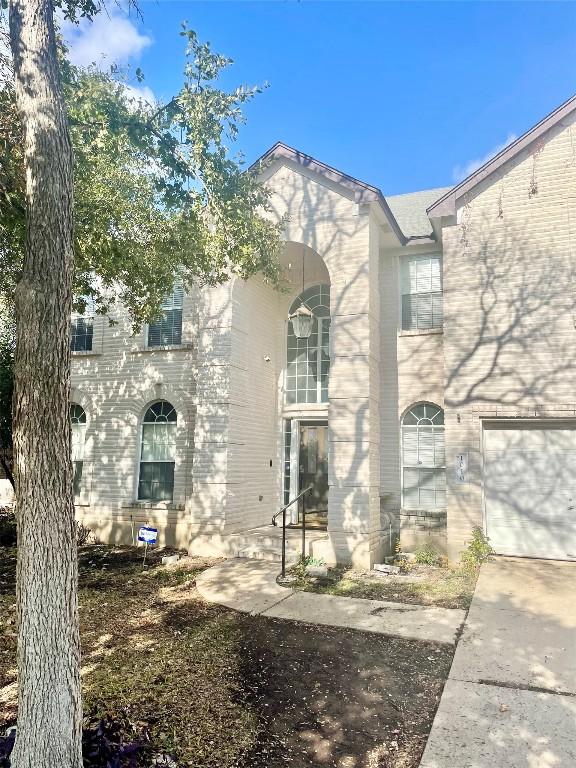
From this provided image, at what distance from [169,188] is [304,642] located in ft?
19.2

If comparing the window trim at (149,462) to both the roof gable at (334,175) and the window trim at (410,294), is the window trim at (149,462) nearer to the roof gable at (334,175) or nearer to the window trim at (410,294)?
the window trim at (410,294)

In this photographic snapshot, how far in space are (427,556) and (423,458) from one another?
6.67ft

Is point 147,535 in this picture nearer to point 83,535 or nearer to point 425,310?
point 83,535

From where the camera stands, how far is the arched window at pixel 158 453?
12219mm

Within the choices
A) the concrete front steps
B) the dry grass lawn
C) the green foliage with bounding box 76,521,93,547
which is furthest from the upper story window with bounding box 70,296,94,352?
the dry grass lawn

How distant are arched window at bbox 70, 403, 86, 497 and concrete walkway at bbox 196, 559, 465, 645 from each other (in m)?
5.84

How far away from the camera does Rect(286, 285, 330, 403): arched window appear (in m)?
12.5

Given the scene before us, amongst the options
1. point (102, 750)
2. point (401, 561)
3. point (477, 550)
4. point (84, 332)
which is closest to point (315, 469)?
point (401, 561)

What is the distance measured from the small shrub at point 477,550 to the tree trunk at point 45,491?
299 inches

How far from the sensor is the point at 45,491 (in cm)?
301

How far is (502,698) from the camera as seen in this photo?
4.39 m

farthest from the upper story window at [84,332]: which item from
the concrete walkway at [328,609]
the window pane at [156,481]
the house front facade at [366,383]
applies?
the concrete walkway at [328,609]

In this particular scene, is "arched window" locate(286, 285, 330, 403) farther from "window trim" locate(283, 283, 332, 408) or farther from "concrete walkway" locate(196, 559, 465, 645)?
"concrete walkway" locate(196, 559, 465, 645)

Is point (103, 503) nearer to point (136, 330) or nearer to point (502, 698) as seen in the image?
point (136, 330)
